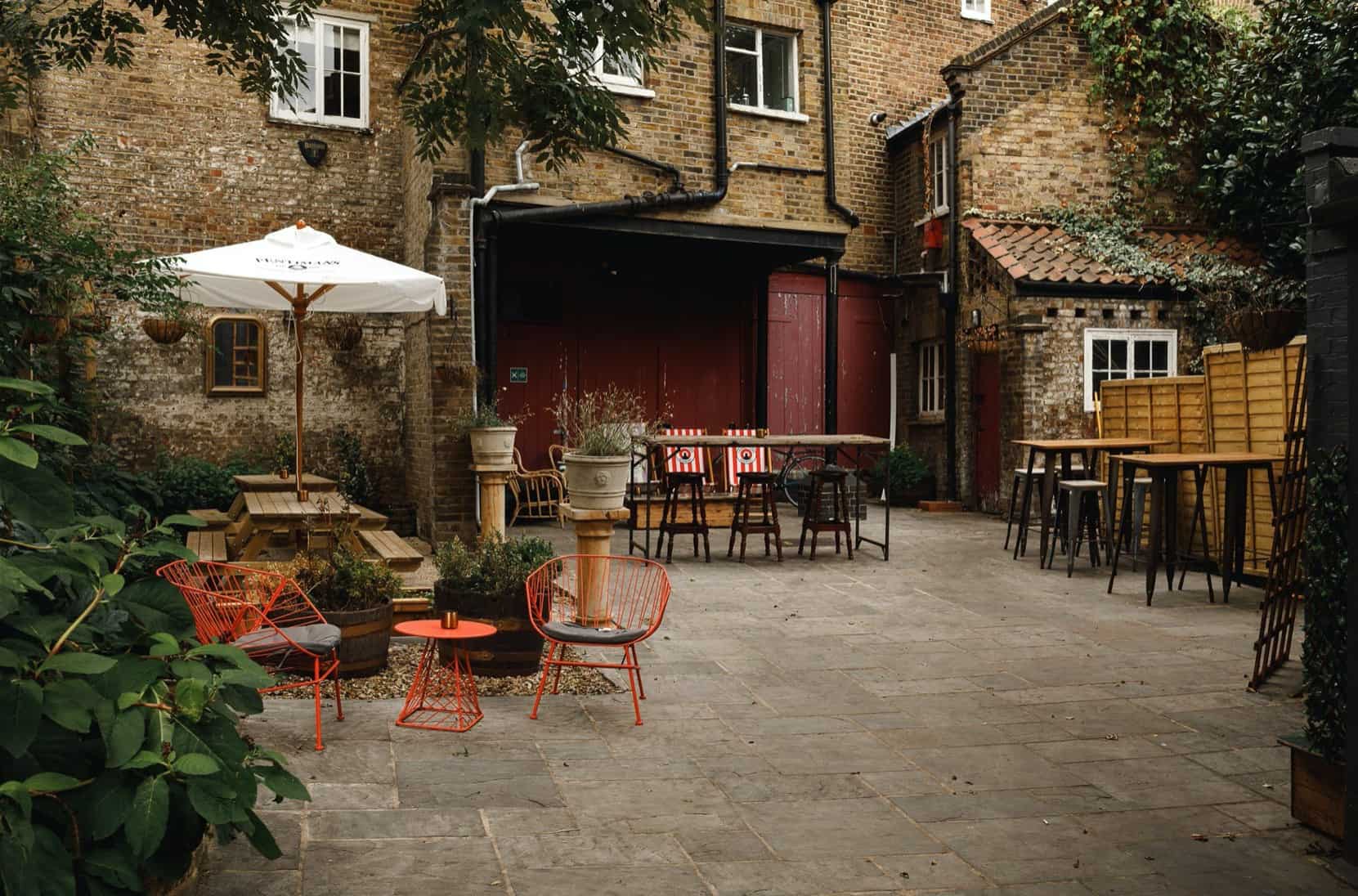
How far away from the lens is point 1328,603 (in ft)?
12.4

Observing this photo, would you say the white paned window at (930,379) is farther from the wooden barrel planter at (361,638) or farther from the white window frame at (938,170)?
the wooden barrel planter at (361,638)

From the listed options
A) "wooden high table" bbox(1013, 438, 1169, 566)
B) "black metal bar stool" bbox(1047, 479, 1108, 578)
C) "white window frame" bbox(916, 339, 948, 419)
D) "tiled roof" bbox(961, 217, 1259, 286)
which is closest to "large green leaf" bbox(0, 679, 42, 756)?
"black metal bar stool" bbox(1047, 479, 1108, 578)

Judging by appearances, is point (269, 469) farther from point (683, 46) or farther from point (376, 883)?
point (376, 883)

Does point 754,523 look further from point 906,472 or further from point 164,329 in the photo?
point 164,329

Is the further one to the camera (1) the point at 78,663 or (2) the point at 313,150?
(2) the point at 313,150

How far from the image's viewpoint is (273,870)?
3201mm

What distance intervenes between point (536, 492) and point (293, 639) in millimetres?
7978

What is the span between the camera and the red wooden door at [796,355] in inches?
599

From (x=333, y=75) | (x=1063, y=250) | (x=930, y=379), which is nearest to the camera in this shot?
(x=333, y=75)

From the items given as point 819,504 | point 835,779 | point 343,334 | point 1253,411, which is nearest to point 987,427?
point 819,504

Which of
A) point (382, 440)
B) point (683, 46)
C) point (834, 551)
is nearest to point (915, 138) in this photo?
point (683, 46)

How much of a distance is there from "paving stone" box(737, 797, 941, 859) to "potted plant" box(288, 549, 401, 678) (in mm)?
2472

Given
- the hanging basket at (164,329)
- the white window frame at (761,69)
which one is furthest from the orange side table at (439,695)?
the white window frame at (761,69)

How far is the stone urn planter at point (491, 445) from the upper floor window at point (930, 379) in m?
7.64
